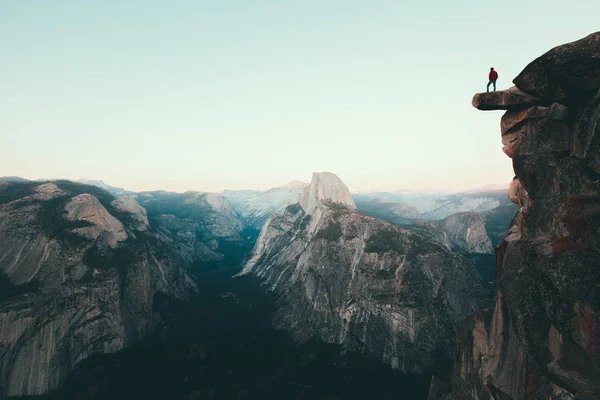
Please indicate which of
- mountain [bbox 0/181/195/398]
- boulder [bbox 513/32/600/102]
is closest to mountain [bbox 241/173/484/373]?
mountain [bbox 0/181/195/398]

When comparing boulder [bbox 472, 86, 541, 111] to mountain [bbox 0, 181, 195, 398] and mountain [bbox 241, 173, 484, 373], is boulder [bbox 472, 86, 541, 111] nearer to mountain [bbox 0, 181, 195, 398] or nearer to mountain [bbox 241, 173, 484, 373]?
mountain [bbox 241, 173, 484, 373]

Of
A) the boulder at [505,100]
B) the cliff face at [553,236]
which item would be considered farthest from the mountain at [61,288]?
the boulder at [505,100]

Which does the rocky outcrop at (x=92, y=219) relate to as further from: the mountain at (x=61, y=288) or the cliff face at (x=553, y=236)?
the cliff face at (x=553, y=236)

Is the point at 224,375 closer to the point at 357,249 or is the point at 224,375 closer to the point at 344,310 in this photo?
the point at 344,310

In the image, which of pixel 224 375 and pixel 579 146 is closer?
pixel 579 146

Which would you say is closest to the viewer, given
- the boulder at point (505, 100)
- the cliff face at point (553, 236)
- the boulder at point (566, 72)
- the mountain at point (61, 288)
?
the cliff face at point (553, 236)

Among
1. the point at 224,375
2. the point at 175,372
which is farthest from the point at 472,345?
the point at 175,372
